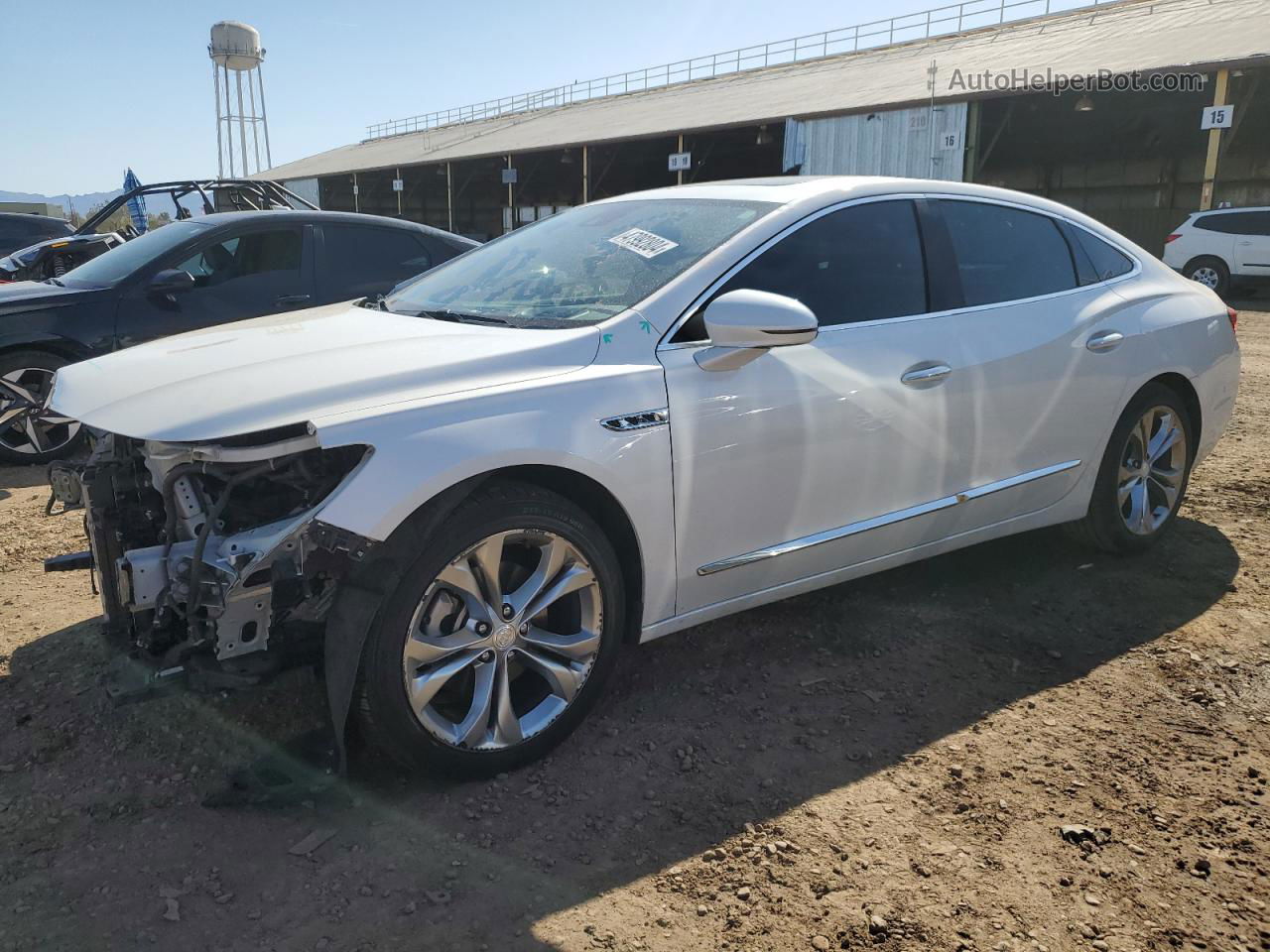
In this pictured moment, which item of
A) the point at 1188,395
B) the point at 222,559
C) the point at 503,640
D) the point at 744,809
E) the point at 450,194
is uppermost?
the point at 450,194

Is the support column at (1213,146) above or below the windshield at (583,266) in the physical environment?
above

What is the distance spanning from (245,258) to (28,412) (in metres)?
1.62

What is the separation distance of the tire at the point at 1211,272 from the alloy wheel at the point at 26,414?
17.2 m

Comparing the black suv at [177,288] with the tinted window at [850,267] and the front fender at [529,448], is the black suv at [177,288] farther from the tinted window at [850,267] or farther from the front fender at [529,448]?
the front fender at [529,448]

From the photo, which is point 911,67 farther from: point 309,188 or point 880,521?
point 309,188

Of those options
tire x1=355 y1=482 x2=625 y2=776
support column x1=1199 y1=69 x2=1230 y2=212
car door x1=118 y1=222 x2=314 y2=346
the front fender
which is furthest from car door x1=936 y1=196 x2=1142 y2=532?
support column x1=1199 y1=69 x2=1230 y2=212

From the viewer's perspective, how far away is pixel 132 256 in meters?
6.23

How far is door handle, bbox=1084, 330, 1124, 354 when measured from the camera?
3810 mm

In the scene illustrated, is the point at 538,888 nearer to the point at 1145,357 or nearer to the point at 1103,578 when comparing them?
the point at 1103,578

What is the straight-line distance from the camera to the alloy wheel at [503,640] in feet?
8.13

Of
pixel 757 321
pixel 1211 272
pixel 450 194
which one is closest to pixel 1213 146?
pixel 1211 272

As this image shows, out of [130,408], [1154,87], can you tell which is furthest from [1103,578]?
[1154,87]

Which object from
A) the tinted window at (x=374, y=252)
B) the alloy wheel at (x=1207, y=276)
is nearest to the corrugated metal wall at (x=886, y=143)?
the alloy wheel at (x=1207, y=276)
